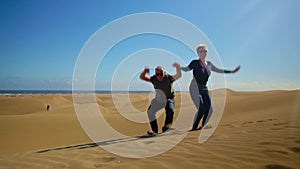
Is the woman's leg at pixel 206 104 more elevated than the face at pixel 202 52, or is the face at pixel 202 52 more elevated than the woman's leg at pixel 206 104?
the face at pixel 202 52

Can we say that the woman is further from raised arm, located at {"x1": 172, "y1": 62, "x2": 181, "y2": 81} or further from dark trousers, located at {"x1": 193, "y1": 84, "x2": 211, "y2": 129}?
raised arm, located at {"x1": 172, "y1": 62, "x2": 181, "y2": 81}

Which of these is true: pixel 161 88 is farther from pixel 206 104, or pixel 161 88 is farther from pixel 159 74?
pixel 206 104

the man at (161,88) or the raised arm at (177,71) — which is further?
the man at (161,88)

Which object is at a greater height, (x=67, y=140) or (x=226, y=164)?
(x=226, y=164)

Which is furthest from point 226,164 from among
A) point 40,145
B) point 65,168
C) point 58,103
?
point 58,103

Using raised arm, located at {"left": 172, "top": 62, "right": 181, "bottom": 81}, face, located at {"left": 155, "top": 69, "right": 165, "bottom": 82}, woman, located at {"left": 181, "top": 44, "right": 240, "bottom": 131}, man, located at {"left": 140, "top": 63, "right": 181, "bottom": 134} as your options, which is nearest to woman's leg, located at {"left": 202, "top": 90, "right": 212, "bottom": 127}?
woman, located at {"left": 181, "top": 44, "right": 240, "bottom": 131}

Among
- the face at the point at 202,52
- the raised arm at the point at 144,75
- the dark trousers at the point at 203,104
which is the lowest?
the dark trousers at the point at 203,104

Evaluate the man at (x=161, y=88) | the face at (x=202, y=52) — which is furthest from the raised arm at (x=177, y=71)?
the face at (x=202, y=52)

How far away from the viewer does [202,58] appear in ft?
21.7

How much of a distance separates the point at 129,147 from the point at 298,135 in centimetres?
296

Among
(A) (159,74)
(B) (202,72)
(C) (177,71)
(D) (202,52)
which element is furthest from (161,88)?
(D) (202,52)

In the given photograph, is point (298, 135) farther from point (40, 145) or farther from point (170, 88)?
point (40, 145)

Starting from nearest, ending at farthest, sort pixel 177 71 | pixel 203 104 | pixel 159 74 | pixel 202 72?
pixel 177 71 → pixel 159 74 → pixel 202 72 → pixel 203 104

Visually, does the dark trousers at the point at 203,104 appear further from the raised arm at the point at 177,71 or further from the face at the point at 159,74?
the face at the point at 159,74
